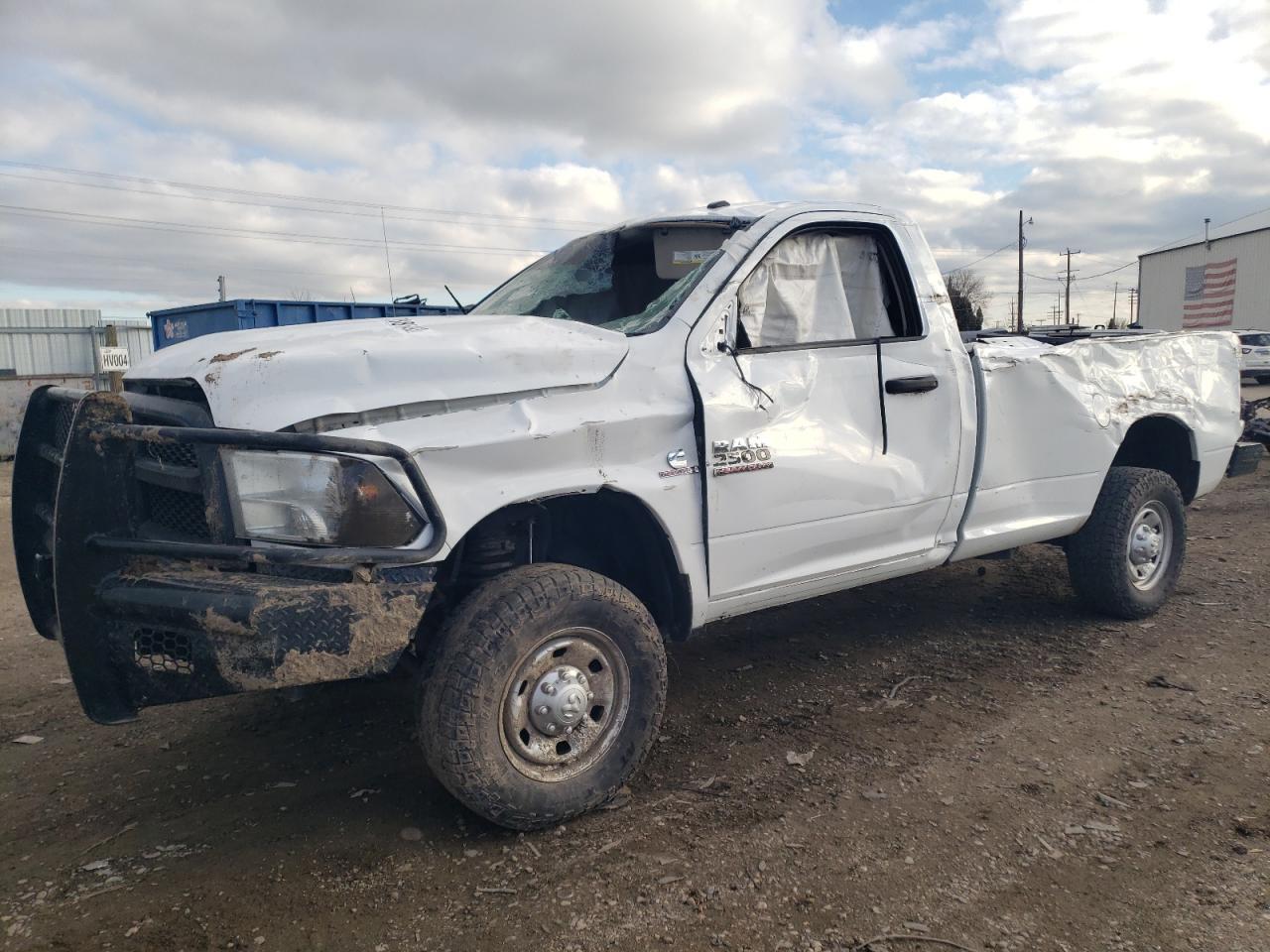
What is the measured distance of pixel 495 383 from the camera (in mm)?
2750

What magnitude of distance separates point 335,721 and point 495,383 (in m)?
1.91

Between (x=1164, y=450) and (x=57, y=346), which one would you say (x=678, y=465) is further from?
(x=57, y=346)

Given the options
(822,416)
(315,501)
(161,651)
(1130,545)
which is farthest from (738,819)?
(1130,545)

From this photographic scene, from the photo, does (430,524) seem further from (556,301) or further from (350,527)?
(556,301)

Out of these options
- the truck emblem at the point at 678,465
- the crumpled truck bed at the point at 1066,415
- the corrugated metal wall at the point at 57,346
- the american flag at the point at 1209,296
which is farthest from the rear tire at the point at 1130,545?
the american flag at the point at 1209,296

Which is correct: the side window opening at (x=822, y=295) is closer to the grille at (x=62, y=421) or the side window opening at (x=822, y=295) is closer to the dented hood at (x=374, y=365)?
the dented hood at (x=374, y=365)

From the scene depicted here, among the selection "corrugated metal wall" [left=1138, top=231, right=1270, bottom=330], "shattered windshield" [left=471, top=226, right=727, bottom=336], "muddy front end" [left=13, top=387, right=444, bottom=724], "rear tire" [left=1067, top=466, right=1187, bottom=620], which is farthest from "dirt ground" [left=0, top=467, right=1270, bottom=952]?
"corrugated metal wall" [left=1138, top=231, right=1270, bottom=330]

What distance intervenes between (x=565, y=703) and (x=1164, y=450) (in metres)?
4.23

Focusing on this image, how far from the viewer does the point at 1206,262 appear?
42969 mm

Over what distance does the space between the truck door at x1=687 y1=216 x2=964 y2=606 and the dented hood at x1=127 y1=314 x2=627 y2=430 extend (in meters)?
0.51

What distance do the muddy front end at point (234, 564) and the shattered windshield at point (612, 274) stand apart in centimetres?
143

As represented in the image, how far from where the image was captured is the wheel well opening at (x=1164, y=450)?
5191 mm

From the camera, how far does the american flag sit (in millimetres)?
41594

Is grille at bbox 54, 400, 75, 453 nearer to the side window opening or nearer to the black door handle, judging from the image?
the side window opening
